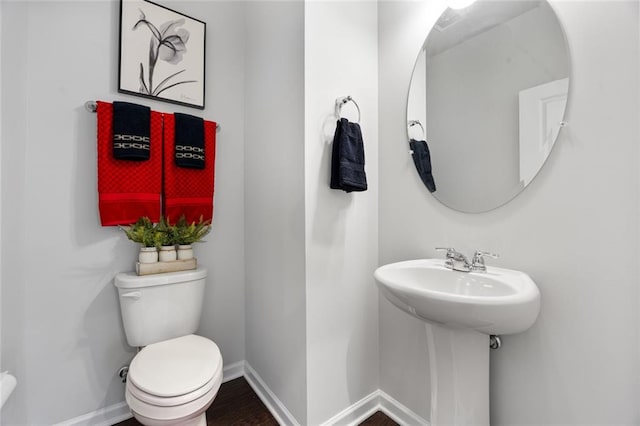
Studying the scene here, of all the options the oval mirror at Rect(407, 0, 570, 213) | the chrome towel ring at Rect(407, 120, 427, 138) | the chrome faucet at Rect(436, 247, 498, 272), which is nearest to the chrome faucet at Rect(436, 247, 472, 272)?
the chrome faucet at Rect(436, 247, 498, 272)

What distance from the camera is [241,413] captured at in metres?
1.45

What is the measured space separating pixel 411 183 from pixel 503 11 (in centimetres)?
76

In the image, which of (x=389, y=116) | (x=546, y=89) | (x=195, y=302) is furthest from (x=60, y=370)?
(x=546, y=89)

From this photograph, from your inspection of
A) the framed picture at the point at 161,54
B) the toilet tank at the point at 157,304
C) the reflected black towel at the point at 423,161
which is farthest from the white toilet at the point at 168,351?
the reflected black towel at the point at 423,161

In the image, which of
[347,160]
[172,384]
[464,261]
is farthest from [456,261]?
[172,384]

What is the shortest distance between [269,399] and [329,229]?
100 cm

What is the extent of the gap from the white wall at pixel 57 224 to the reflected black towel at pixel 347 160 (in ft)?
3.58

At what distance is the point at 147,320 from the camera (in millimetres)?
1316

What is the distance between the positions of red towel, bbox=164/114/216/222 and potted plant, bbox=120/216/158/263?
14 centimetres

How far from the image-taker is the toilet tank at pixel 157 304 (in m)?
1.30

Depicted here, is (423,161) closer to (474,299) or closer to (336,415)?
(474,299)

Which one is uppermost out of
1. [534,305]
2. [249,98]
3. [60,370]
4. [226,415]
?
[249,98]

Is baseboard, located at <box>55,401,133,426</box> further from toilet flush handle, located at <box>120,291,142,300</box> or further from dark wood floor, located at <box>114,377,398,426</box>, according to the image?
toilet flush handle, located at <box>120,291,142,300</box>

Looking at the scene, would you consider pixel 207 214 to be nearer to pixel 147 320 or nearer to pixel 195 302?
pixel 195 302
